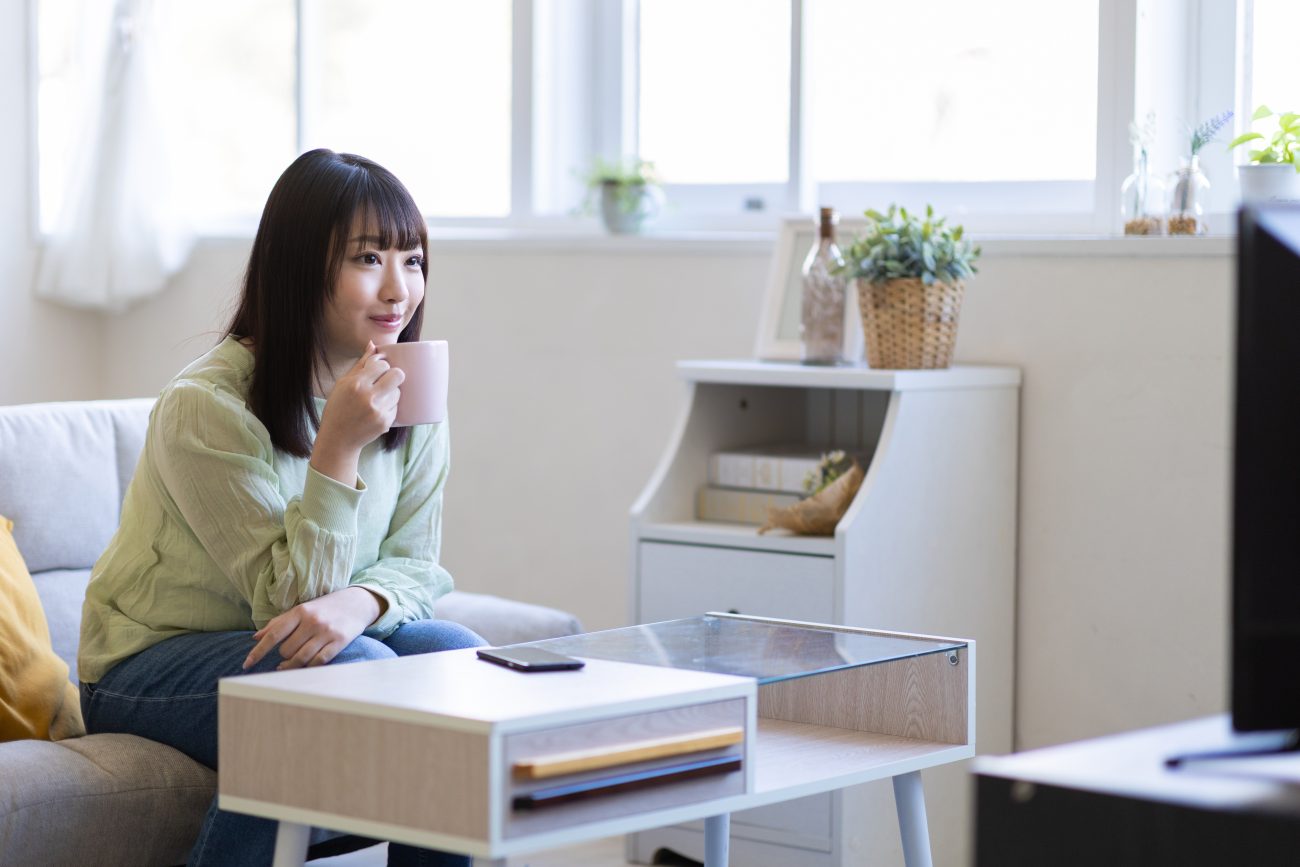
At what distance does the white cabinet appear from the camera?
8.46 ft

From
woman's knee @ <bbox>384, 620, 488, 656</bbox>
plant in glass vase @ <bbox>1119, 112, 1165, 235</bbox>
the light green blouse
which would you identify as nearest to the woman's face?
the light green blouse

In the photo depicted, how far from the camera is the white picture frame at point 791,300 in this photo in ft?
9.30

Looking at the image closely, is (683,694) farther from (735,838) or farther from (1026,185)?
(1026,185)

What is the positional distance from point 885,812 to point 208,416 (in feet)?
4.04

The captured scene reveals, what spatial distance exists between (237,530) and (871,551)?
1.01 metres

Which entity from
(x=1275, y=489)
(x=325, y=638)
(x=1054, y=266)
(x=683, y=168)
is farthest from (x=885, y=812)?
(x=1275, y=489)

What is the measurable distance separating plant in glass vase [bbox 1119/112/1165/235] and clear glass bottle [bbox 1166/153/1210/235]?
0.07 feet

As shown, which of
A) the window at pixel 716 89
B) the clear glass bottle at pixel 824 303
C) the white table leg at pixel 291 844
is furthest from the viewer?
the window at pixel 716 89

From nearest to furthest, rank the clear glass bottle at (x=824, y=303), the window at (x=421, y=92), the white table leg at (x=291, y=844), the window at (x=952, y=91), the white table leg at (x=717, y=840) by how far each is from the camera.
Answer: the white table leg at (x=291, y=844), the white table leg at (x=717, y=840), the clear glass bottle at (x=824, y=303), the window at (x=952, y=91), the window at (x=421, y=92)

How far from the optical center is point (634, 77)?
3.51 m

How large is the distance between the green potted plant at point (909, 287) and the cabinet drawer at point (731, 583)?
1.15 feet

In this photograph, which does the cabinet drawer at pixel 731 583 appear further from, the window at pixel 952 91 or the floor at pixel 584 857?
the window at pixel 952 91

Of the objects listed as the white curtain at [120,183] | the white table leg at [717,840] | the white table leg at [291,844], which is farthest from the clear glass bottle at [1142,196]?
the white curtain at [120,183]

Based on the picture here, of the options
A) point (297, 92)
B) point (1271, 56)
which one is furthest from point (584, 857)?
point (297, 92)
